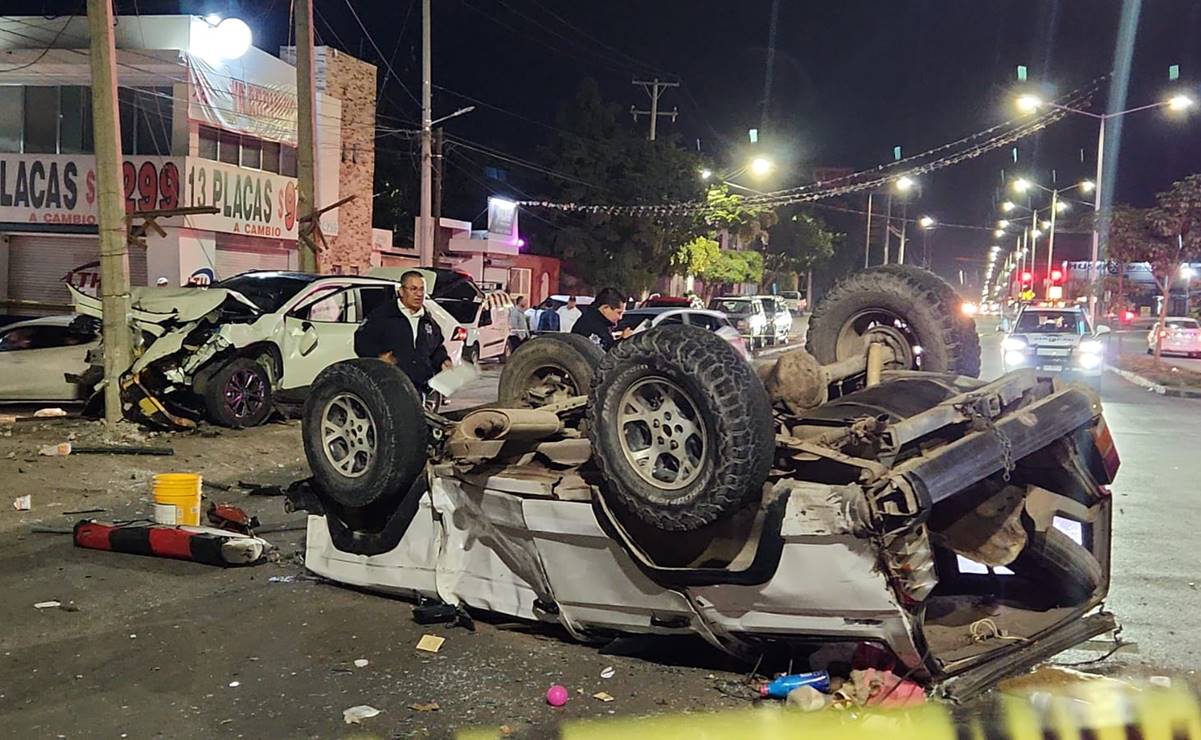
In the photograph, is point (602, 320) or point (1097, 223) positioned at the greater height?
point (1097, 223)

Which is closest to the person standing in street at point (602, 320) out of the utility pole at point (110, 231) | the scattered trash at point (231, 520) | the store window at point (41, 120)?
the scattered trash at point (231, 520)

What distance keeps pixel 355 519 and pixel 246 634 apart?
81 centimetres

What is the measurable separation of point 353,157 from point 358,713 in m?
27.2

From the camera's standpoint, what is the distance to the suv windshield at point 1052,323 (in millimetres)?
22719

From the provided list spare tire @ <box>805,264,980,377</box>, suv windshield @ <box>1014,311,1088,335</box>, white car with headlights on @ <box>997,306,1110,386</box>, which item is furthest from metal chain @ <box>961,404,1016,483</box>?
suv windshield @ <box>1014,311,1088,335</box>

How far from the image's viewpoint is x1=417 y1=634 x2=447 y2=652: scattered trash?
215 inches

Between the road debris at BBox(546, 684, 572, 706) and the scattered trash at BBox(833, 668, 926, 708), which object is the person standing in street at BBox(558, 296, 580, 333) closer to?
the road debris at BBox(546, 684, 572, 706)

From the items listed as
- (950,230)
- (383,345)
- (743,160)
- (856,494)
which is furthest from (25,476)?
(950,230)

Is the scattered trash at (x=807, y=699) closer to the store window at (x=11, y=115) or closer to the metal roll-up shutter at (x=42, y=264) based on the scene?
the metal roll-up shutter at (x=42, y=264)

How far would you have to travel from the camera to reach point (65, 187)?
23.6 metres

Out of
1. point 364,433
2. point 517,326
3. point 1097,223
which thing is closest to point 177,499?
point 364,433

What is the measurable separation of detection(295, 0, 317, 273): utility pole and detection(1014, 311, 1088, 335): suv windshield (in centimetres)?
1447

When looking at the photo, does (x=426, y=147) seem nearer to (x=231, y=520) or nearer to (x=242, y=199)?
(x=242, y=199)

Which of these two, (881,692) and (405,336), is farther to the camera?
(405,336)
